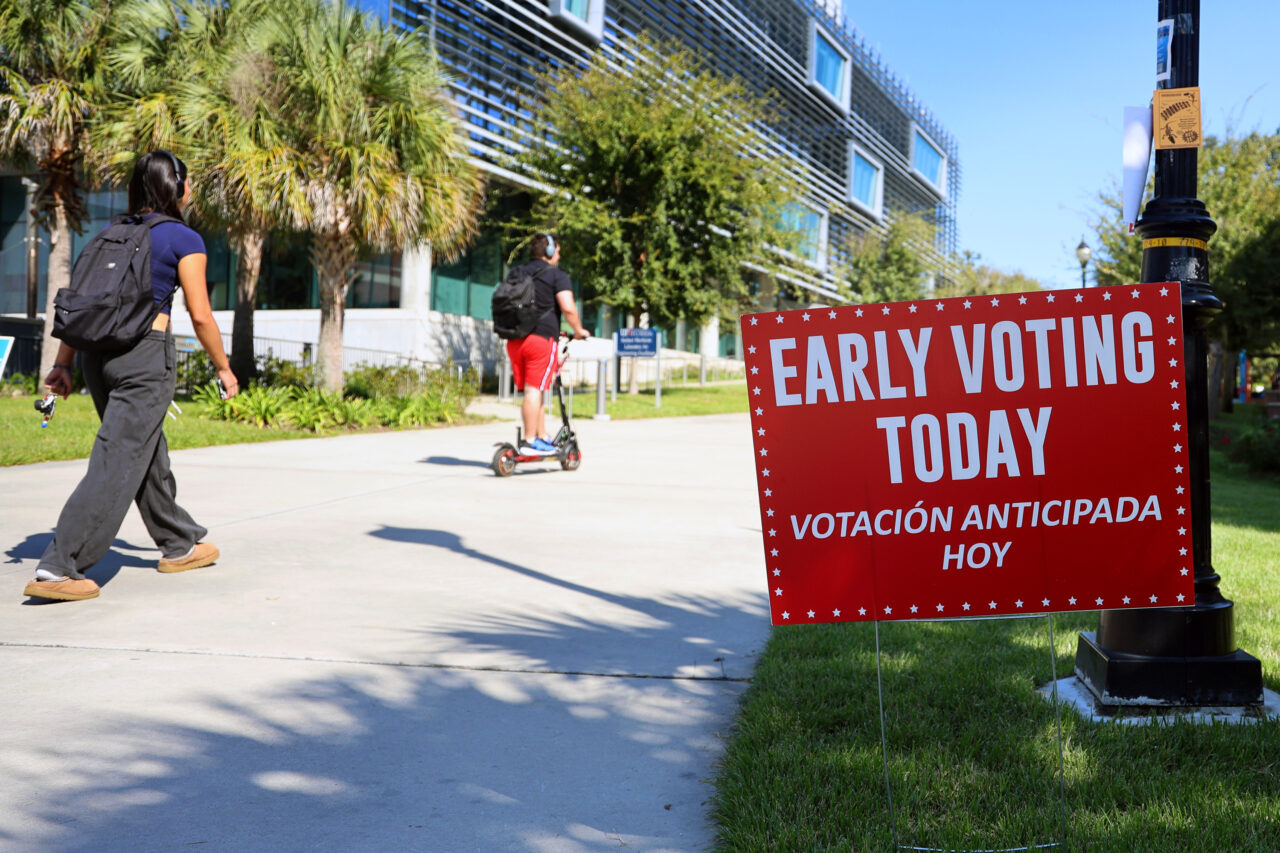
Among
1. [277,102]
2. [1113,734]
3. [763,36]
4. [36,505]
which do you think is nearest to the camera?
[1113,734]

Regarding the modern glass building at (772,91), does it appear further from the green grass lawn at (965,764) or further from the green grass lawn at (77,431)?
the green grass lawn at (965,764)

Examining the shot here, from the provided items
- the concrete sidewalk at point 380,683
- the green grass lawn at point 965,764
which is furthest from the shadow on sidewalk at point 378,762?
the green grass lawn at point 965,764

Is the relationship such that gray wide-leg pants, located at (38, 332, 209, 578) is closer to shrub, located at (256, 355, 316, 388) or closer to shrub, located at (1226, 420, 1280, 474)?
shrub, located at (256, 355, 316, 388)

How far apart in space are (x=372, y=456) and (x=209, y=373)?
911cm

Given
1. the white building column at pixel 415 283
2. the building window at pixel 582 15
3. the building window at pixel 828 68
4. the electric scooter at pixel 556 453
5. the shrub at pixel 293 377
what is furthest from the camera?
the building window at pixel 828 68

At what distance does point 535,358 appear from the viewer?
9.13 m

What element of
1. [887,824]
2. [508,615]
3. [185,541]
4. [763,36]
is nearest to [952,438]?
[887,824]

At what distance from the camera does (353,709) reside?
128 inches

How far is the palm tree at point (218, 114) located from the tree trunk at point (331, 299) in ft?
2.57

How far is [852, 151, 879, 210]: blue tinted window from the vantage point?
176 ft

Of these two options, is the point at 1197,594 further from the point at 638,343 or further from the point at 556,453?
the point at 638,343

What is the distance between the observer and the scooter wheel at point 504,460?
30.7ft

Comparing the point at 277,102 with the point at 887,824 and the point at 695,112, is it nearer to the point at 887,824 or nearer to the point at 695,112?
the point at 695,112

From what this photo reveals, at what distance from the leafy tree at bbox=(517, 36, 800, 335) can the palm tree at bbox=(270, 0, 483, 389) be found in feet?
29.3
